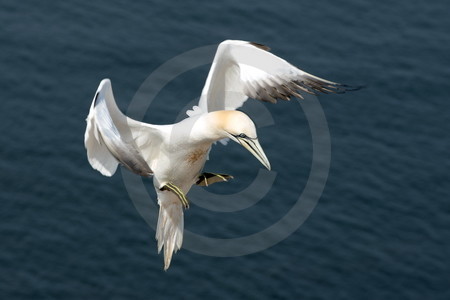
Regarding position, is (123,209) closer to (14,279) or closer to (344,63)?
(14,279)

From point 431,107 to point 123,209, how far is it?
14013 millimetres

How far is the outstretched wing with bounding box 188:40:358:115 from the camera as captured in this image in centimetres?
2153

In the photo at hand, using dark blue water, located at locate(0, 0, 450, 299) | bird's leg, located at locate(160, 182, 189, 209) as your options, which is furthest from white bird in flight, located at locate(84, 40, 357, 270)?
dark blue water, located at locate(0, 0, 450, 299)

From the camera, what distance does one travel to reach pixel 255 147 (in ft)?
63.6

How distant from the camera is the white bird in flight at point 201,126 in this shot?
19.7 meters

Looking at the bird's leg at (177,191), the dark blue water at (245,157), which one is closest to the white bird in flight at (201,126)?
the bird's leg at (177,191)

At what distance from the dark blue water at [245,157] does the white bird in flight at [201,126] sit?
58.5 ft

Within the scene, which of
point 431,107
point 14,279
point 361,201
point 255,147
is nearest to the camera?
point 255,147

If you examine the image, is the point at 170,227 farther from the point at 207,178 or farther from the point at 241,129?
the point at 241,129

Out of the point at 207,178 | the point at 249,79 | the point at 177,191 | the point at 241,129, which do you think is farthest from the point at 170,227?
the point at 241,129

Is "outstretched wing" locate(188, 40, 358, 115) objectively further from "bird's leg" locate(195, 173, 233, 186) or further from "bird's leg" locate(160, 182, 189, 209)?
"bird's leg" locate(160, 182, 189, 209)

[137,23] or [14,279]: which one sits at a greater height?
[137,23]

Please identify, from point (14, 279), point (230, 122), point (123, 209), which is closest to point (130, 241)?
point (123, 209)

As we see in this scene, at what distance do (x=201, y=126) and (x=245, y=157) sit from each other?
2270 centimetres
